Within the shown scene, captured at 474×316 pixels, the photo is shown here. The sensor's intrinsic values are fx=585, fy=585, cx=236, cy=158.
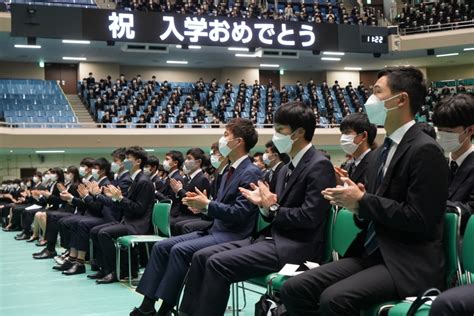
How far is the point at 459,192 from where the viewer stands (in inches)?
152

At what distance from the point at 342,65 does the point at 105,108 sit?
1352cm

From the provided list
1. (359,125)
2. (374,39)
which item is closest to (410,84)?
(359,125)

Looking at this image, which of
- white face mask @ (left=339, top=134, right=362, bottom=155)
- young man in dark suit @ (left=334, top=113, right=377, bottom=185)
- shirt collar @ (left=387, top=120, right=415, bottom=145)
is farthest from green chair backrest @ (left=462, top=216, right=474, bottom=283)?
white face mask @ (left=339, top=134, right=362, bottom=155)

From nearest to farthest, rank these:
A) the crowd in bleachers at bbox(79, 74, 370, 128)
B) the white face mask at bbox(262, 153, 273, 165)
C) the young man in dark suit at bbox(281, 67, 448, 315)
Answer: the young man in dark suit at bbox(281, 67, 448, 315) < the white face mask at bbox(262, 153, 273, 165) < the crowd in bleachers at bbox(79, 74, 370, 128)

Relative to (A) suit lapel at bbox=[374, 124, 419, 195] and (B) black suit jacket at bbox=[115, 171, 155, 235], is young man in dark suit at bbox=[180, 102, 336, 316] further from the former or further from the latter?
(B) black suit jacket at bbox=[115, 171, 155, 235]

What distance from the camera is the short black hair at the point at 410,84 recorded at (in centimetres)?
338

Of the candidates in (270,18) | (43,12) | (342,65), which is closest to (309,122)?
(43,12)

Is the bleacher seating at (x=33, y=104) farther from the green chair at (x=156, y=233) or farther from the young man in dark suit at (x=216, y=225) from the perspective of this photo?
the young man in dark suit at (x=216, y=225)

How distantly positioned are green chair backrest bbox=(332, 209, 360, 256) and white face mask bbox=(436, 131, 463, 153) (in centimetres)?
80

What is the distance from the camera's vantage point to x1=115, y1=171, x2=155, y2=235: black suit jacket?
7.29 meters

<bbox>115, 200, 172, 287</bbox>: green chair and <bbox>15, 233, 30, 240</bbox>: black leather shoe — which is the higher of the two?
<bbox>115, 200, 172, 287</bbox>: green chair

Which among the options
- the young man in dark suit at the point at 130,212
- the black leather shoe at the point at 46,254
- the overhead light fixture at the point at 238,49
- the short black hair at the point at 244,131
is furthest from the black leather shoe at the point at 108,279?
the overhead light fixture at the point at 238,49

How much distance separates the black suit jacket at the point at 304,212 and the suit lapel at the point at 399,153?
76cm

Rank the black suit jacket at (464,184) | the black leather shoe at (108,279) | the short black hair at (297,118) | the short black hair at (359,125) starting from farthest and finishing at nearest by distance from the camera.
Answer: the black leather shoe at (108,279) → the short black hair at (359,125) → the short black hair at (297,118) → the black suit jacket at (464,184)
